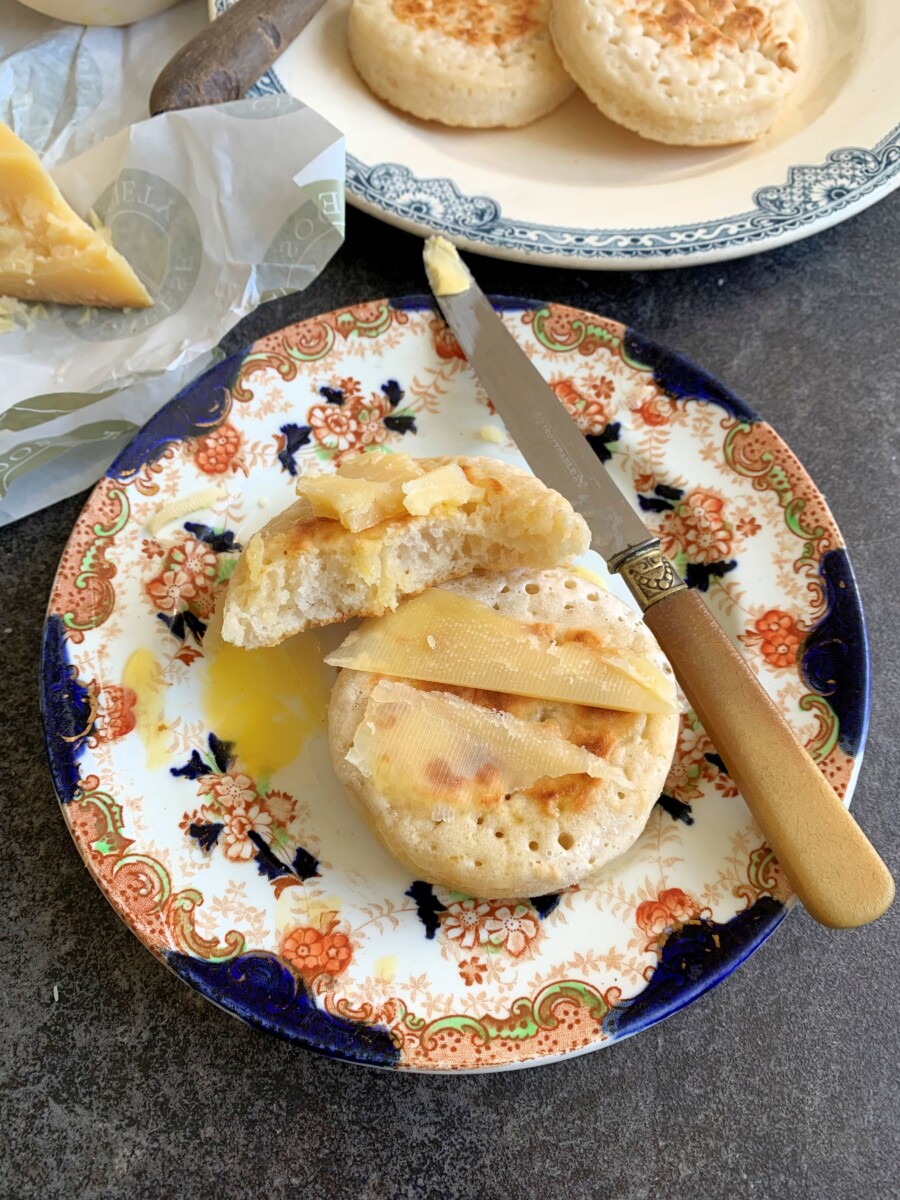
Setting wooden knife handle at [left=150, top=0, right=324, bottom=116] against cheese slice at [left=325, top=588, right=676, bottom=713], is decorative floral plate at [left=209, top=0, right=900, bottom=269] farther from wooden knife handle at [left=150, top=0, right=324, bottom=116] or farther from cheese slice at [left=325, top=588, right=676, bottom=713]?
cheese slice at [left=325, top=588, right=676, bottom=713]

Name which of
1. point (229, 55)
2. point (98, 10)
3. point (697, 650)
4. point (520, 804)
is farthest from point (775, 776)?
point (98, 10)

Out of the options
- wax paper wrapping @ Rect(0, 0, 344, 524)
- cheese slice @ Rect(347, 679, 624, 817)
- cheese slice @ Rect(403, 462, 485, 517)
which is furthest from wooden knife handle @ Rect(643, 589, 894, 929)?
wax paper wrapping @ Rect(0, 0, 344, 524)

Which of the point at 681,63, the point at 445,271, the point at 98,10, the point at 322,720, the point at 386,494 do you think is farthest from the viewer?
the point at 98,10

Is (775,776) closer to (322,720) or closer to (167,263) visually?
(322,720)

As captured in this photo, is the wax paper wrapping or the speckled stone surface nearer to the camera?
the speckled stone surface

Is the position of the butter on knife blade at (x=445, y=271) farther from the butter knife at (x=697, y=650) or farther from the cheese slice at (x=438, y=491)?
the cheese slice at (x=438, y=491)

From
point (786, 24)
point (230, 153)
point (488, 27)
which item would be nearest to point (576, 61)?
point (488, 27)
